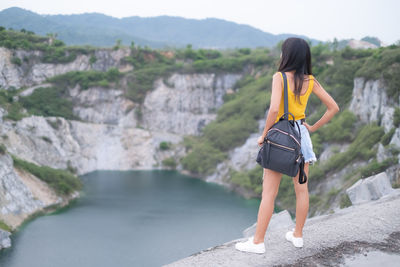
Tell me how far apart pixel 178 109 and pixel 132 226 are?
27051 millimetres

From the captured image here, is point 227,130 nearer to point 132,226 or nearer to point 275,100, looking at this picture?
point 132,226

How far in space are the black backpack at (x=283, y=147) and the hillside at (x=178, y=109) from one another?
19.7 metres

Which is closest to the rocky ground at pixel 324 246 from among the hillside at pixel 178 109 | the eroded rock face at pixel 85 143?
the hillside at pixel 178 109

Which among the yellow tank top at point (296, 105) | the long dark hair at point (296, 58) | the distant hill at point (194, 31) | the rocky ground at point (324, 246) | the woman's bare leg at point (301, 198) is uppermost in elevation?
the distant hill at point (194, 31)

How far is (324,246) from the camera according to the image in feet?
15.7

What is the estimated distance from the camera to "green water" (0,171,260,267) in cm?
1883

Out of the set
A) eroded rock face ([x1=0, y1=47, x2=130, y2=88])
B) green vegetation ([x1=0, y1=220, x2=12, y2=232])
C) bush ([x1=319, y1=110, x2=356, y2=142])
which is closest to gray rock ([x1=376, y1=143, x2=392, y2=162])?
bush ([x1=319, y1=110, x2=356, y2=142])

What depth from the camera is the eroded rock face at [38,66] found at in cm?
4244

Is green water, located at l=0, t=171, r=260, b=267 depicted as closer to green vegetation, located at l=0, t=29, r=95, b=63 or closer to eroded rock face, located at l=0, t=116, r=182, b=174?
eroded rock face, located at l=0, t=116, r=182, b=174

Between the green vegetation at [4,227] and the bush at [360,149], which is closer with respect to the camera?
the green vegetation at [4,227]

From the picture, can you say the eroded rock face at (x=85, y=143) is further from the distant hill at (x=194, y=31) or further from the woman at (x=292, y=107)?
the distant hill at (x=194, y=31)

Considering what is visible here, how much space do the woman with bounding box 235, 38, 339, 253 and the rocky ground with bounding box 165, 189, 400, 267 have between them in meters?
0.17

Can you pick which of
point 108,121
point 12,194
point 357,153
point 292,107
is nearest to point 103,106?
point 108,121

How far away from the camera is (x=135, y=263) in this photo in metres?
18.1
